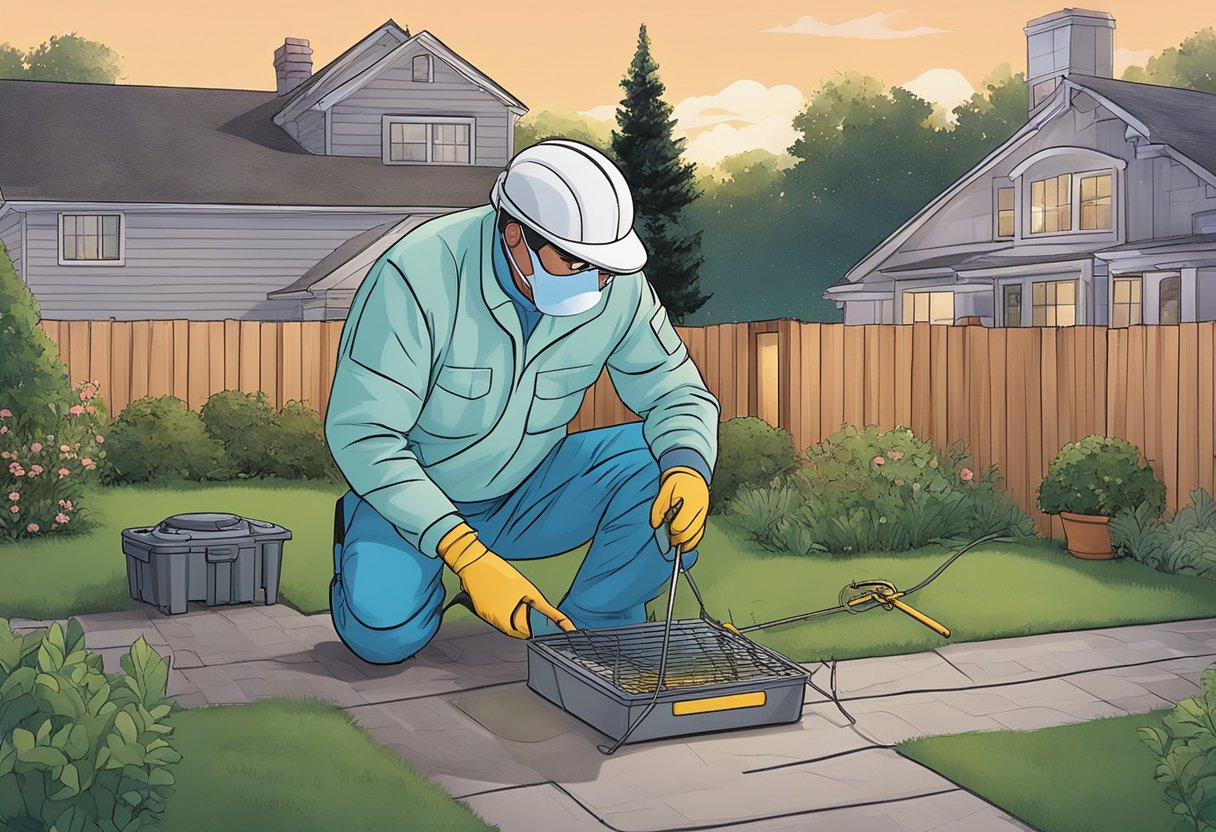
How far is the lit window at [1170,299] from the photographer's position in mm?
19625

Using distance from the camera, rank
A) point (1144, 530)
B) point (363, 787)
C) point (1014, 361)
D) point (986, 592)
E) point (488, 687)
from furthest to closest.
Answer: point (1014, 361) → point (1144, 530) → point (986, 592) → point (488, 687) → point (363, 787)

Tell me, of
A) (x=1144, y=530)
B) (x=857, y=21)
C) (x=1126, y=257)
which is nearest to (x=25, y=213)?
(x=1126, y=257)

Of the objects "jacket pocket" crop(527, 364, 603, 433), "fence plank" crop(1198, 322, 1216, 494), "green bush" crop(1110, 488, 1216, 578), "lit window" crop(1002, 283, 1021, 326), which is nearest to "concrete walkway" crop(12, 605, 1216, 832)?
"jacket pocket" crop(527, 364, 603, 433)

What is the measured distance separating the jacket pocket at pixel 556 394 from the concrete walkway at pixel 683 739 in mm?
963

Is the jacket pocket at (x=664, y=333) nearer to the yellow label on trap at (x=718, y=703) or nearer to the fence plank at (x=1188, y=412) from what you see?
the yellow label on trap at (x=718, y=703)

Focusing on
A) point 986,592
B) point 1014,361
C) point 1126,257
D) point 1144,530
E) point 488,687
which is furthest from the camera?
point 1126,257

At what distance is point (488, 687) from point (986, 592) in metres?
3.11

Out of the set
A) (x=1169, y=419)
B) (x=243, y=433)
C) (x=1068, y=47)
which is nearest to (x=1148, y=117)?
(x=1068, y=47)

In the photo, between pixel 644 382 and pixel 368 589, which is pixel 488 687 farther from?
pixel 644 382

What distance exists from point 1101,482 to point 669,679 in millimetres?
4892

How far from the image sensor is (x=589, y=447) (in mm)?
5477

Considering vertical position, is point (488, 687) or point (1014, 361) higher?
point (1014, 361)

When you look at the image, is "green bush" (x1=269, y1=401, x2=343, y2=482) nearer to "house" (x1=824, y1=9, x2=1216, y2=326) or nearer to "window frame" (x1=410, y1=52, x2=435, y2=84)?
"window frame" (x1=410, y1=52, x2=435, y2=84)

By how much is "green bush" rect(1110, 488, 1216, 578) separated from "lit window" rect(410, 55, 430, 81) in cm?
1712
